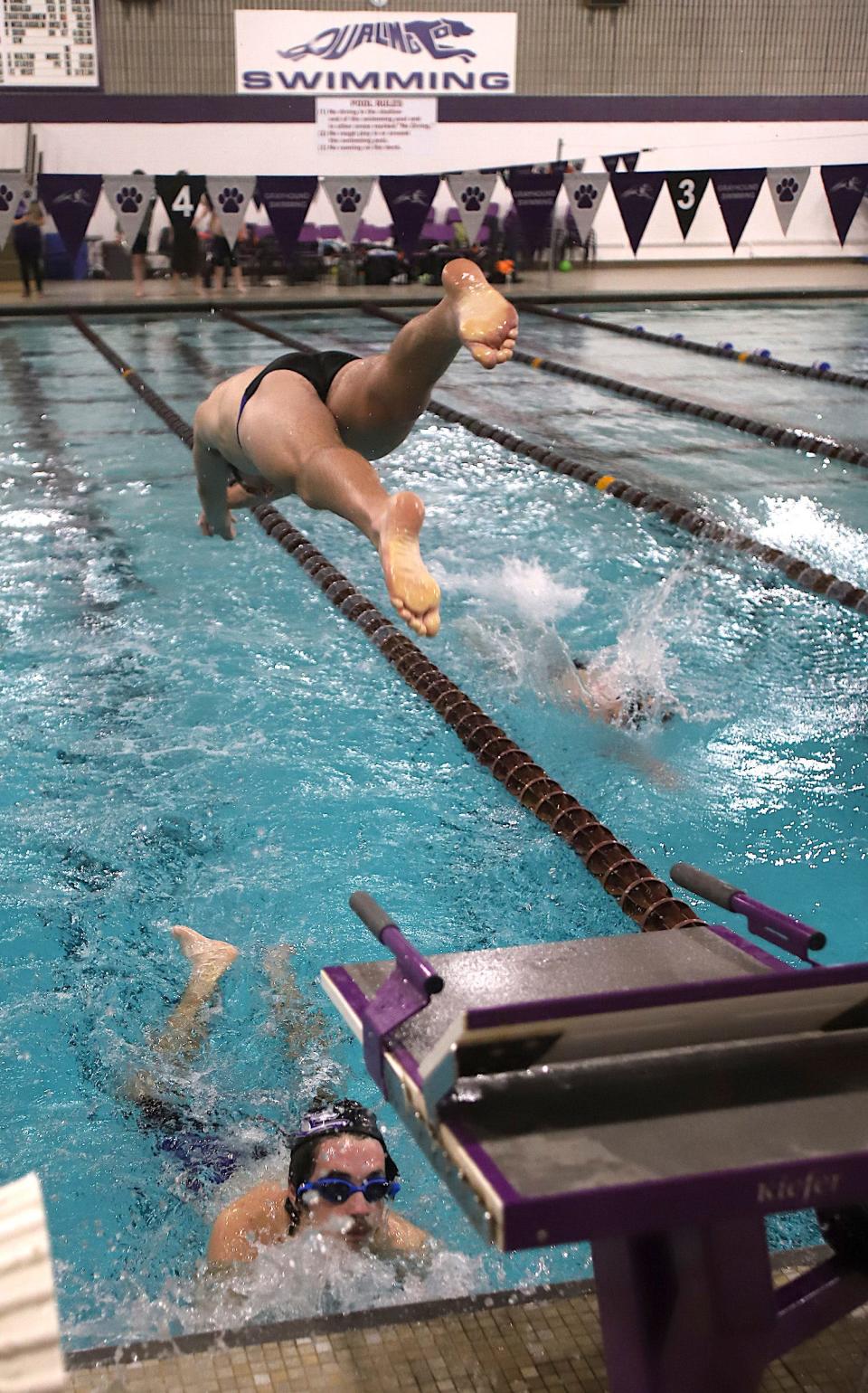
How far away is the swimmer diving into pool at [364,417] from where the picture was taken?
2.49m

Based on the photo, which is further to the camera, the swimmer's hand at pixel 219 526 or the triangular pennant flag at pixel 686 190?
the triangular pennant flag at pixel 686 190

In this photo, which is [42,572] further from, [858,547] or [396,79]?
[396,79]

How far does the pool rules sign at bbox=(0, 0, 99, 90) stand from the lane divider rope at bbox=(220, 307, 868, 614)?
10175 millimetres

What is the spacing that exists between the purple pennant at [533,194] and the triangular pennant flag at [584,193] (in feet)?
0.56

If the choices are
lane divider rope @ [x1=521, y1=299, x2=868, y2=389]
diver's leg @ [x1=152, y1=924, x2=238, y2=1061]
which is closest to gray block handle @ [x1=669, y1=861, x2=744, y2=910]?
diver's leg @ [x1=152, y1=924, x2=238, y2=1061]

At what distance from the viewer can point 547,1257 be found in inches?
90.4

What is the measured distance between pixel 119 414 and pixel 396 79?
34.8 feet

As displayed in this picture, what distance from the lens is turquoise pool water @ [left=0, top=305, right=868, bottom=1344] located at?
2.55m

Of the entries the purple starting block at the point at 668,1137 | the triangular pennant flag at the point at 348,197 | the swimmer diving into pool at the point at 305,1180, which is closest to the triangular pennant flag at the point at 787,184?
the triangular pennant flag at the point at 348,197

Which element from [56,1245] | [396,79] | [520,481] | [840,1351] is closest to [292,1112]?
[56,1245]

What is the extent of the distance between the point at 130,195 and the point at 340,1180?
40.2 feet

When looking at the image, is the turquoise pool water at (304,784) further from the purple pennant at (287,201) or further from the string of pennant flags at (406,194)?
the purple pennant at (287,201)

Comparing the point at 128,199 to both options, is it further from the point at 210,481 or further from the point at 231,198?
the point at 210,481

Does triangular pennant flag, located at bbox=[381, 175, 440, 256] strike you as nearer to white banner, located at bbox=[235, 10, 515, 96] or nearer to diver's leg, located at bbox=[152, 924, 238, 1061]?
white banner, located at bbox=[235, 10, 515, 96]
